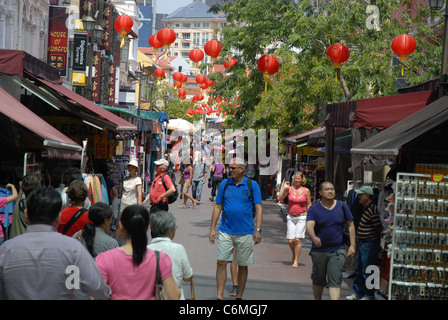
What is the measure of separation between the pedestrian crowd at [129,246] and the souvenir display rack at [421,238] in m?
0.74

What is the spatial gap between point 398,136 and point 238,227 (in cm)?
265

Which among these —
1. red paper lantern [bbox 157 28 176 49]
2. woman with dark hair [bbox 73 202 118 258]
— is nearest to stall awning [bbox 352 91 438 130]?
red paper lantern [bbox 157 28 176 49]

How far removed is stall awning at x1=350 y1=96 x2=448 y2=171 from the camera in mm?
9117

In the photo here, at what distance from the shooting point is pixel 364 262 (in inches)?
401

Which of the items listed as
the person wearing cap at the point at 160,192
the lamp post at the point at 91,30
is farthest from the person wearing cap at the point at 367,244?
the lamp post at the point at 91,30

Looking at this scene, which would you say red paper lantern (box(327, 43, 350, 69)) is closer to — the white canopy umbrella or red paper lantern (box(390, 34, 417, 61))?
red paper lantern (box(390, 34, 417, 61))

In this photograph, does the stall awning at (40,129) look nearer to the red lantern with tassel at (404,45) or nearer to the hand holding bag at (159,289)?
the hand holding bag at (159,289)

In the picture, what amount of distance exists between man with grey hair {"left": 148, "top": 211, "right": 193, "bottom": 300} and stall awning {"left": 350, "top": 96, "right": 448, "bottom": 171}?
13.8ft

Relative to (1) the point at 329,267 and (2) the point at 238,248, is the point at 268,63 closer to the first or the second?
(2) the point at 238,248

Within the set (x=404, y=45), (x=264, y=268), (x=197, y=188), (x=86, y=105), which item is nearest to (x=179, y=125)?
(x=197, y=188)
